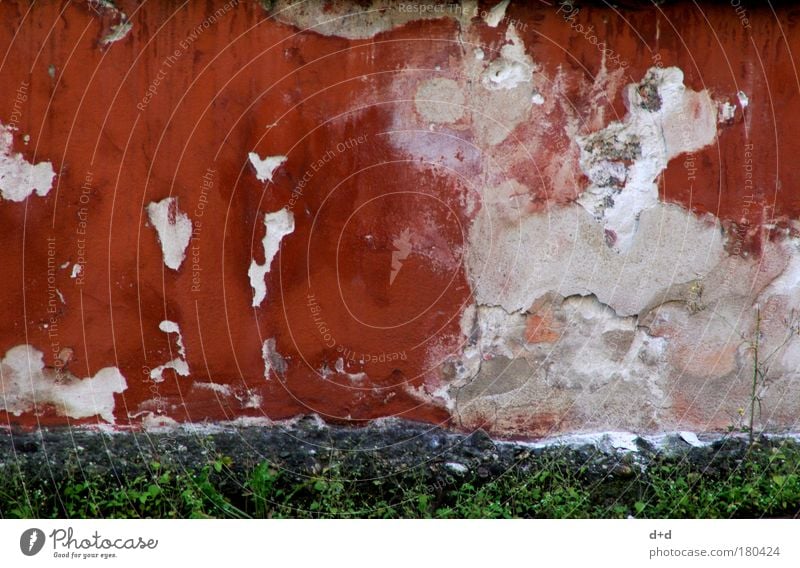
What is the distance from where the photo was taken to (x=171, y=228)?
4.02 m

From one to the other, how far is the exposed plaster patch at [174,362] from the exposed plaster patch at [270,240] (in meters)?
0.39

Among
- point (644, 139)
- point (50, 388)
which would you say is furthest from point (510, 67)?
point (50, 388)

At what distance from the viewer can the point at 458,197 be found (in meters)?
4.07

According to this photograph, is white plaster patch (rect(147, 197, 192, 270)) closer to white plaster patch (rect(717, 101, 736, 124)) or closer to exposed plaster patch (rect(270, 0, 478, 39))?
exposed plaster patch (rect(270, 0, 478, 39))

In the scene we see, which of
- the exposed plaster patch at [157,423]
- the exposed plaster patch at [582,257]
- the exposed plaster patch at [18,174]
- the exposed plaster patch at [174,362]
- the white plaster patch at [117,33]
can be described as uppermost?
the white plaster patch at [117,33]

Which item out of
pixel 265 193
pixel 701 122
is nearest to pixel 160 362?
pixel 265 193

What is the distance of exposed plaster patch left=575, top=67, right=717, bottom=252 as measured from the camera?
160 inches

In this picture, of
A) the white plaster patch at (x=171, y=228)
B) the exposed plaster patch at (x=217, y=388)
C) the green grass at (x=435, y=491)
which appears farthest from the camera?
the exposed plaster patch at (x=217, y=388)

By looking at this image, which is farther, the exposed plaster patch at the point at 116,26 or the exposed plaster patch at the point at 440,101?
the exposed plaster patch at the point at 440,101

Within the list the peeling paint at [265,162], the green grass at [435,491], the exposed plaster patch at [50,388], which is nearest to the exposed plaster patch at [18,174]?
the exposed plaster patch at [50,388]

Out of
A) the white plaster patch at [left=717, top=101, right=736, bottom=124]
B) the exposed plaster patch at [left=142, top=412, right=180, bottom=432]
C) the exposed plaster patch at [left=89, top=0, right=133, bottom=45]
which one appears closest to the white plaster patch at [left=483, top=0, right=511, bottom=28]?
the white plaster patch at [left=717, top=101, right=736, bottom=124]

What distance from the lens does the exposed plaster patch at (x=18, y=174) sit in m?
3.92

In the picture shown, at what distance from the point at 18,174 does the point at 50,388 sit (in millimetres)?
931

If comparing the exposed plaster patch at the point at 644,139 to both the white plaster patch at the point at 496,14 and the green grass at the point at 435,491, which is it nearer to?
the white plaster patch at the point at 496,14
